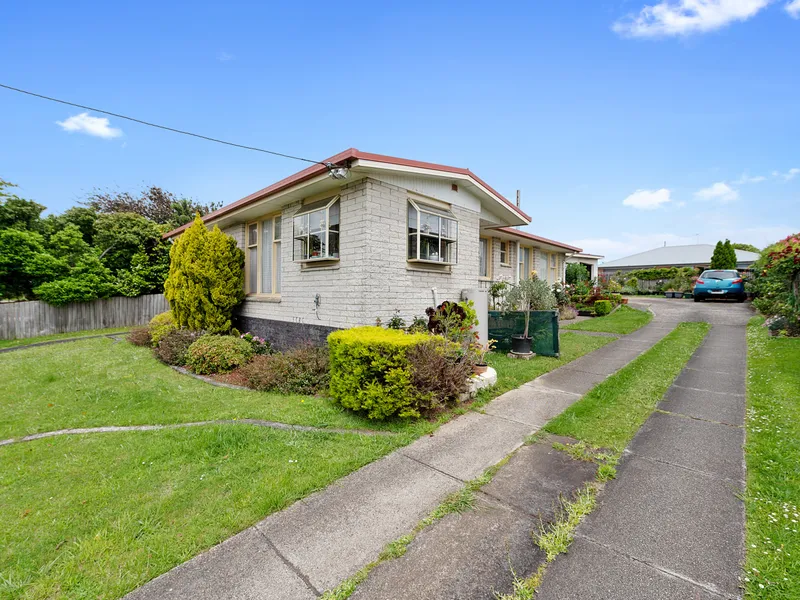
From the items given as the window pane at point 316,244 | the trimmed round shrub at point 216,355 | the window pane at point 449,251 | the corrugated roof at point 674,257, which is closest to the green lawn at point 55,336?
the trimmed round shrub at point 216,355

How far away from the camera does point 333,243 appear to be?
6.60m

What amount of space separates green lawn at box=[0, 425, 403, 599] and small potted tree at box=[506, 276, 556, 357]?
4.83 meters

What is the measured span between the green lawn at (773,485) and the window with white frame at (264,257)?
27.9 ft

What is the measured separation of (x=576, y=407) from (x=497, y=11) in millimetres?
7977

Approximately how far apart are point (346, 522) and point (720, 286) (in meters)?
21.7

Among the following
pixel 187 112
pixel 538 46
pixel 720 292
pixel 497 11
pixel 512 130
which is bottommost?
pixel 720 292

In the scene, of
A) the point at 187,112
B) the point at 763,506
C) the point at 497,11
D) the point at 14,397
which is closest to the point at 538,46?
the point at 497,11

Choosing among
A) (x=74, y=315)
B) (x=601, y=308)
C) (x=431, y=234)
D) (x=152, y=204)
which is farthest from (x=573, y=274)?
(x=152, y=204)

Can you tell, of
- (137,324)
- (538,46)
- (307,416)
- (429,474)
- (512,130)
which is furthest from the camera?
(137,324)

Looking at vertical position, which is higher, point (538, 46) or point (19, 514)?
point (538, 46)

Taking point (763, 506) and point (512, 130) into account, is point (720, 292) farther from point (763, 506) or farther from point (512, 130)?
point (763, 506)

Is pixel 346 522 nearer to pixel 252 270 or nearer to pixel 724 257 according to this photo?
pixel 252 270

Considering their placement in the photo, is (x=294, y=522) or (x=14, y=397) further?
(x=14, y=397)

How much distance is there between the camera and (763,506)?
2467 millimetres
